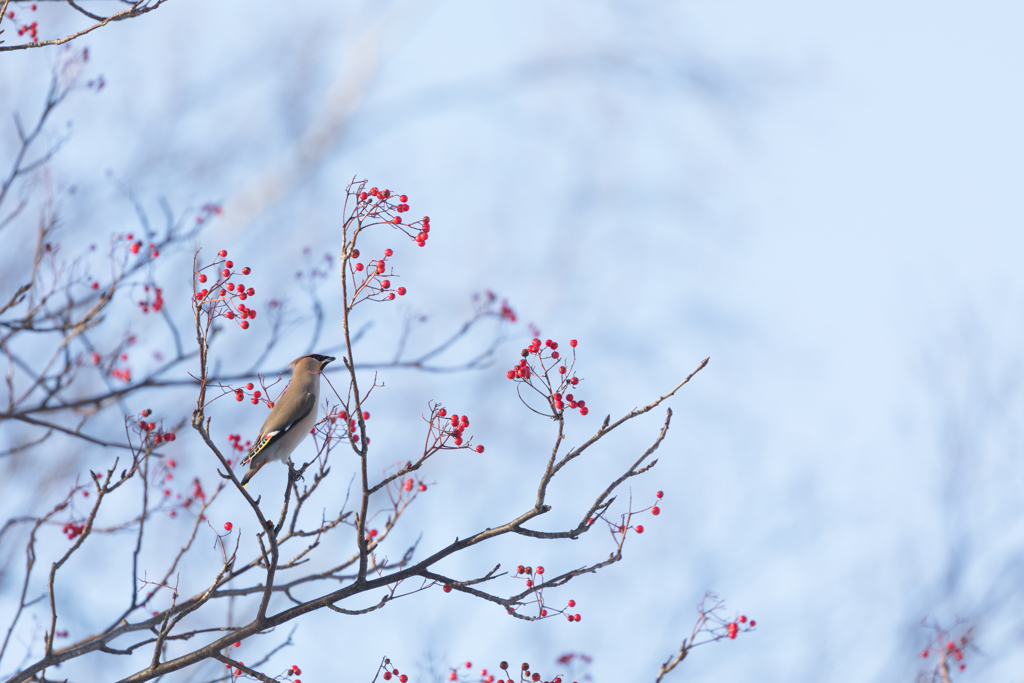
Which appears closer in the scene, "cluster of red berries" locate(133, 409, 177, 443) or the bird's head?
"cluster of red berries" locate(133, 409, 177, 443)

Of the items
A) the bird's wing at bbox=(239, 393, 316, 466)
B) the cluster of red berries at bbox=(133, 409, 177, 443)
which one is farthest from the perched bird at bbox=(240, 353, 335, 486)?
the cluster of red berries at bbox=(133, 409, 177, 443)

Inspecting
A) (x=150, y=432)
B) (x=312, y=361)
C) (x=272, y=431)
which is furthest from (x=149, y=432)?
(x=312, y=361)

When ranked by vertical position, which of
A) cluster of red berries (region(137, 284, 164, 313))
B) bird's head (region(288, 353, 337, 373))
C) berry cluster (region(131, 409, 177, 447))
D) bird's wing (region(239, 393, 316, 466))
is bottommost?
berry cluster (region(131, 409, 177, 447))

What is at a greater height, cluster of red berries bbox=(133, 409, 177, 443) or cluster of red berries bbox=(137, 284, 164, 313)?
cluster of red berries bbox=(137, 284, 164, 313)

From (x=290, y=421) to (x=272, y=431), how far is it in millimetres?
107

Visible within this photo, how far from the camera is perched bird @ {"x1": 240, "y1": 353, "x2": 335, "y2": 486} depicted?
164 inches

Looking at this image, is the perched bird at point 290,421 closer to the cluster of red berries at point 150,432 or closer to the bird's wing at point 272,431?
the bird's wing at point 272,431

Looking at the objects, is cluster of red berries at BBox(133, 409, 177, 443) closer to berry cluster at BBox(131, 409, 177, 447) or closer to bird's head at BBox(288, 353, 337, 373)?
berry cluster at BBox(131, 409, 177, 447)

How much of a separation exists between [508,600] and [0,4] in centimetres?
261

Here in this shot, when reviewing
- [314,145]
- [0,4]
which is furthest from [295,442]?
[314,145]

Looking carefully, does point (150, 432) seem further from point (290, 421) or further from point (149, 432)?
point (290, 421)

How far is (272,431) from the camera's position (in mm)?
A: 4172

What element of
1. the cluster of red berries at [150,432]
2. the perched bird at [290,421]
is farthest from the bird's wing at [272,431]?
the cluster of red berries at [150,432]

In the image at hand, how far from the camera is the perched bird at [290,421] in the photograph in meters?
4.18
